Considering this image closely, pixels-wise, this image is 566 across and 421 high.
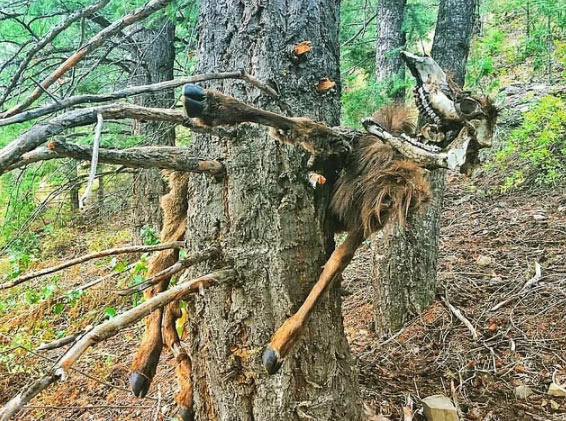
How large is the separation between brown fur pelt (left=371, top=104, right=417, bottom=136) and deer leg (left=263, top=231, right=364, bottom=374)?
0.51 metres

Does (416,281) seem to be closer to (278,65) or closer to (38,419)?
(278,65)

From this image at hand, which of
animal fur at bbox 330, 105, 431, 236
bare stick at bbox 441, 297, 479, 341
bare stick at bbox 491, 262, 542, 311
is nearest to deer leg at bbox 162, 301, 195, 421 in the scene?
animal fur at bbox 330, 105, 431, 236

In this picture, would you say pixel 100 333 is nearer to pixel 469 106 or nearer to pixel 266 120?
pixel 266 120

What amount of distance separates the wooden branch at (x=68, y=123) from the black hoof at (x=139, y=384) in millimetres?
1113

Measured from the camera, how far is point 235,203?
2.04 metres

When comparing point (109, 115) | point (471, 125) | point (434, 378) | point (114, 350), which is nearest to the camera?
point (109, 115)

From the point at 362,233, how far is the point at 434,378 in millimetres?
1995

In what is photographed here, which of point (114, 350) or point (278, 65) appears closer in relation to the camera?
point (278, 65)

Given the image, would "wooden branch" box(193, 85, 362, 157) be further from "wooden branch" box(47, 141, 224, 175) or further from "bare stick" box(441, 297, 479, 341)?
"bare stick" box(441, 297, 479, 341)

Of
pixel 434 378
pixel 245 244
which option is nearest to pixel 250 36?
pixel 245 244

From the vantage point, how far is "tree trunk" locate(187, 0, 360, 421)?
6.64 ft

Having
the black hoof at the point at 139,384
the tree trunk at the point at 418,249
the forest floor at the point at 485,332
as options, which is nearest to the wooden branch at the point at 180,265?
the black hoof at the point at 139,384

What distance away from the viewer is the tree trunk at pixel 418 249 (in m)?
4.21

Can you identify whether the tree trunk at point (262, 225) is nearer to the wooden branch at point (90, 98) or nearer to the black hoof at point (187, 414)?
the black hoof at point (187, 414)
